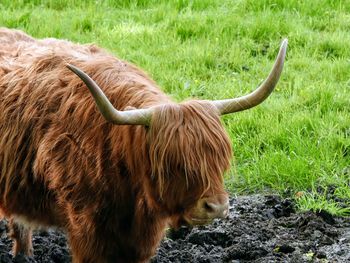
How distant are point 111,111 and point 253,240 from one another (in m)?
1.92

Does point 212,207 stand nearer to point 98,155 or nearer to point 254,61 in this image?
point 98,155

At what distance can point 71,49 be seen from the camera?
5.01 meters

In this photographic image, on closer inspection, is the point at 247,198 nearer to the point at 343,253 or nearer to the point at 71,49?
the point at 343,253

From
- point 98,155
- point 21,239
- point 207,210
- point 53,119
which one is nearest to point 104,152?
point 98,155

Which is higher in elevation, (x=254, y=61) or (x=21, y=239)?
(x=254, y=61)

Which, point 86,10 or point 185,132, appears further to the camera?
point 86,10

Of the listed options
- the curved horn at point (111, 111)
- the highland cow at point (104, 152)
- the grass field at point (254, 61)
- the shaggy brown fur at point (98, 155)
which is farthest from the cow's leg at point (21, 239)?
the curved horn at point (111, 111)

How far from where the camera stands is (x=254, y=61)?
26.7ft

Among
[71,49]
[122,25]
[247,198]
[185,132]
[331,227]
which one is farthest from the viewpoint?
[122,25]

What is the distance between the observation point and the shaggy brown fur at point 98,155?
4070mm

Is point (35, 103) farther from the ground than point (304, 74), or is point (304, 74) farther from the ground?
point (35, 103)

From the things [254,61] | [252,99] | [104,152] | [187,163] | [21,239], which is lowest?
[21,239]

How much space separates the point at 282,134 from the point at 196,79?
136 cm

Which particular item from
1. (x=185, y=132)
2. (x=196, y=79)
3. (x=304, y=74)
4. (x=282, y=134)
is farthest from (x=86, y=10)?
(x=185, y=132)
